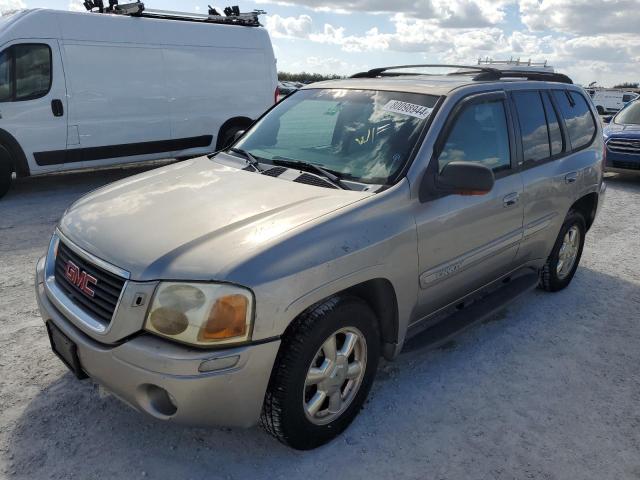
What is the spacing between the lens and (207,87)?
866cm

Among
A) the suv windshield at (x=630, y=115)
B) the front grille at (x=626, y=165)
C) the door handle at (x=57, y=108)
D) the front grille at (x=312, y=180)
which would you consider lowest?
the front grille at (x=626, y=165)

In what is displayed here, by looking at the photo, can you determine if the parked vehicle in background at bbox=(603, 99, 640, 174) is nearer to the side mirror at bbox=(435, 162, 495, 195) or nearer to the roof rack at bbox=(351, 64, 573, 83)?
the roof rack at bbox=(351, 64, 573, 83)

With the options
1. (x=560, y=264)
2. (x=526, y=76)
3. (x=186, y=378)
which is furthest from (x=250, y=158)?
(x=560, y=264)

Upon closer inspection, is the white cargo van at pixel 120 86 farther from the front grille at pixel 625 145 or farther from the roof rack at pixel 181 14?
the front grille at pixel 625 145

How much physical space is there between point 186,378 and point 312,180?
1317mm

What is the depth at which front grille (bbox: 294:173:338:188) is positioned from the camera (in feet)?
9.47

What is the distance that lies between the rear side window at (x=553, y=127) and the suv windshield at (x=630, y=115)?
7.74m

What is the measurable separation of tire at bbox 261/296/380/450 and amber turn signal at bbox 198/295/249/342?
0.89ft

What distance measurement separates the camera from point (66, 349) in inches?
96.9

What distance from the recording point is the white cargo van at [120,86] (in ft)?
22.9

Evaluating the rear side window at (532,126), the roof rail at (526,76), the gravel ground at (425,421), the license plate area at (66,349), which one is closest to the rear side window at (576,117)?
the roof rail at (526,76)

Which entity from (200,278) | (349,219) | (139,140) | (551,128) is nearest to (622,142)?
(551,128)

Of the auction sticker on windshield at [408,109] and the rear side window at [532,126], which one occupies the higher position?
the auction sticker on windshield at [408,109]

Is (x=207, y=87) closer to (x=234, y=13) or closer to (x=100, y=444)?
(x=234, y=13)
